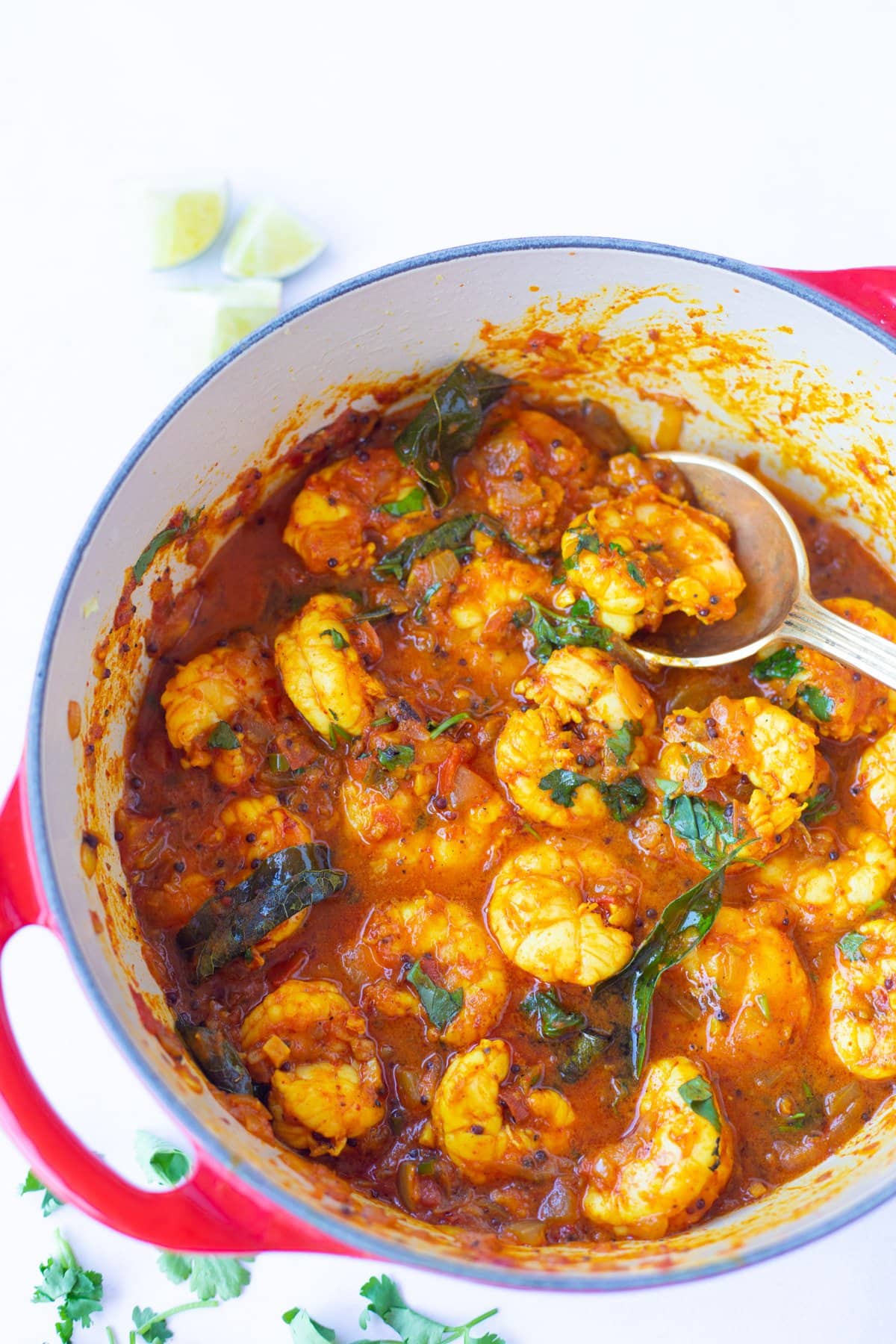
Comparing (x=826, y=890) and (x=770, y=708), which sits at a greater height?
(x=770, y=708)

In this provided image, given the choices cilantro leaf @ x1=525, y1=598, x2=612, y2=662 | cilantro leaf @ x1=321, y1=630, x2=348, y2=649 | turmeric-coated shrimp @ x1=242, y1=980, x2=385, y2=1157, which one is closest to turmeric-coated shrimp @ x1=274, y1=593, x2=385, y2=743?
cilantro leaf @ x1=321, y1=630, x2=348, y2=649

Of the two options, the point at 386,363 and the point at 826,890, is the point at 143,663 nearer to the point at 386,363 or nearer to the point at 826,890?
the point at 386,363

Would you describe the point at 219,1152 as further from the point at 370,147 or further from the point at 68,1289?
the point at 370,147

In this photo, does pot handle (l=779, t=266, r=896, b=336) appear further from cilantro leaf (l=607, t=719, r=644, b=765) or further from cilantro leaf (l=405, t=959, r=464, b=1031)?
cilantro leaf (l=405, t=959, r=464, b=1031)

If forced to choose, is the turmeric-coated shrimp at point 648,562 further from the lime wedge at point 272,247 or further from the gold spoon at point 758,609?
the lime wedge at point 272,247

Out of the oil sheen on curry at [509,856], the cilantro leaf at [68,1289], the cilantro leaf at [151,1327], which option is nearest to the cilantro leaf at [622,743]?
the oil sheen on curry at [509,856]

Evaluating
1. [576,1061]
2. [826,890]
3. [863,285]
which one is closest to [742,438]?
[863,285]
